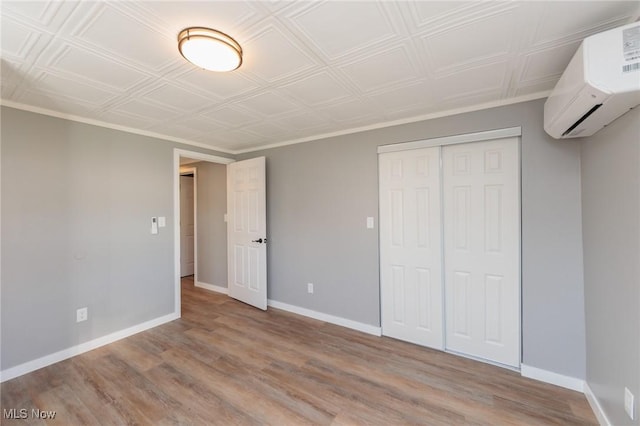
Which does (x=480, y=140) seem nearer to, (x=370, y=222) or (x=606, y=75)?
(x=606, y=75)

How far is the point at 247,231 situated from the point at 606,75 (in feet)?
11.8

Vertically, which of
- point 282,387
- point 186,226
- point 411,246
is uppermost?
point 186,226

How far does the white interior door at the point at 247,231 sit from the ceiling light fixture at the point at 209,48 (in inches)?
80.9

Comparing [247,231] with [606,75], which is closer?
[606,75]

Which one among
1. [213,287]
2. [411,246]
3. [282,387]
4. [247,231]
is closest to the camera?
[282,387]

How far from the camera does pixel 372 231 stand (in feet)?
9.68

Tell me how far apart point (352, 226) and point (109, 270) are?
8.65ft

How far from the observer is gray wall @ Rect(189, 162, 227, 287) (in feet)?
14.5

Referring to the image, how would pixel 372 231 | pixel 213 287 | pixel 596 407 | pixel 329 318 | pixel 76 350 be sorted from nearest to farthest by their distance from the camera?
pixel 596 407, pixel 76 350, pixel 372 231, pixel 329 318, pixel 213 287

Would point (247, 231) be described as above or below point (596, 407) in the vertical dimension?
above

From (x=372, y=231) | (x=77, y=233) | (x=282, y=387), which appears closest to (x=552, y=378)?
(x=372, y=231)

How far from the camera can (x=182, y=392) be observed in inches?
79.4

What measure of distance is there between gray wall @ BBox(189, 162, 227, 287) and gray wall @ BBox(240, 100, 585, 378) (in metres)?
1.05

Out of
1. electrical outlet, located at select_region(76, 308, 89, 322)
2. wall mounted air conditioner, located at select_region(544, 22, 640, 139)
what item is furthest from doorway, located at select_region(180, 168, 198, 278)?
wall mounted air conditioner, located at select_region(544, 22, 640, 139)
